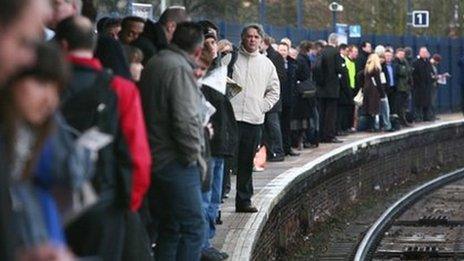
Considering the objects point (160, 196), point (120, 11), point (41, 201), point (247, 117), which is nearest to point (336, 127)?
point (120, 11)

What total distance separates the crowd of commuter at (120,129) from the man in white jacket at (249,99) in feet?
0.04

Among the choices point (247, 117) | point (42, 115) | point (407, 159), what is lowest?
point (407, 159)

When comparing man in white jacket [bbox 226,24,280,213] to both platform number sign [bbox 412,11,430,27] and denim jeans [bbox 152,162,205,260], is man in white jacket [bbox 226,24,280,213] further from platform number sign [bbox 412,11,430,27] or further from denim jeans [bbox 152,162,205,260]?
platform number sign [bbox 412,11,430,27]

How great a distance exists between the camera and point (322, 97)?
79.8 feet

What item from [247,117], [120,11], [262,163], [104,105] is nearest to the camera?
[104,105]

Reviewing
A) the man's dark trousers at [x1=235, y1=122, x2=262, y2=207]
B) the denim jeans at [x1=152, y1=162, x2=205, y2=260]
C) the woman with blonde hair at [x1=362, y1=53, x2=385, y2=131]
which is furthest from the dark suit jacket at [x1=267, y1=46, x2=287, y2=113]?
the denim jeans at [x1=152, y1=162, x2=205, y2=260]

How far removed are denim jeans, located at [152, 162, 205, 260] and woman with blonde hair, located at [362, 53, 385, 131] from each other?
1863 cm

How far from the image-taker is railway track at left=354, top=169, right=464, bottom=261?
17078mm

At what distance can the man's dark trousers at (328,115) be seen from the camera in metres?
24.5

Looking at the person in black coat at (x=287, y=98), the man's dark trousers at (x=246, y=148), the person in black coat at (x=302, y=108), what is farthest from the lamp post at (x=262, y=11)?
the man's dark trousers at (x=246, y=148)

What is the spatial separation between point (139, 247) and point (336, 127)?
743 inches

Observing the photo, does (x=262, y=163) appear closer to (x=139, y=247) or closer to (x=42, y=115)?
(x=139, y=247)

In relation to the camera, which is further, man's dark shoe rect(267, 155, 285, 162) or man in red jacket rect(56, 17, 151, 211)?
man's dark shoe rect(267, 155, 285, 162)

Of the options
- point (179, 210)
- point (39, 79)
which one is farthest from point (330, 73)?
point (39, 79)
